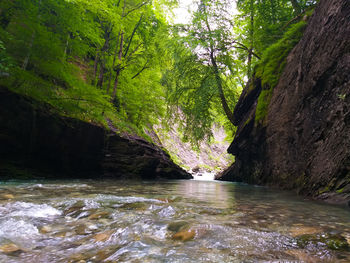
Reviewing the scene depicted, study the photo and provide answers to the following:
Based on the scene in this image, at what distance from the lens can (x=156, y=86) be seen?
14750 mm

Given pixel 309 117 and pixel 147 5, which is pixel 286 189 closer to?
pixel 309 117

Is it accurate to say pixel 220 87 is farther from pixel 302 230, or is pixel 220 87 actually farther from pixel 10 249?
pixel 10 249

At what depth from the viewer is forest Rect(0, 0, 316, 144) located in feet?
21.9

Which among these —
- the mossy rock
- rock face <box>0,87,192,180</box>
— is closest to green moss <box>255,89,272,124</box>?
rock face <box>0,87,192,180</box>

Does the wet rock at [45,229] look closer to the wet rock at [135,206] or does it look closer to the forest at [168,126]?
the forest at [168,126]

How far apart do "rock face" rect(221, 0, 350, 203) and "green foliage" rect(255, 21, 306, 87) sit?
91 centimetres

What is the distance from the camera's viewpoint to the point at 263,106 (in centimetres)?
953

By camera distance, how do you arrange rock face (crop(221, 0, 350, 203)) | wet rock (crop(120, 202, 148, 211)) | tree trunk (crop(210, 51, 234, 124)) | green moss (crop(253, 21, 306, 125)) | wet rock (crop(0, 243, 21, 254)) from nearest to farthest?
wet rock (crop(0, 243, 21, 254))
wet rock (crop(120, 202, 148, 211))
rock face (crop(221, 0, 350, 203))
green moss (crop(253, 21, 306, 125))
tree trunk (crop(210, 51, 234, 124))

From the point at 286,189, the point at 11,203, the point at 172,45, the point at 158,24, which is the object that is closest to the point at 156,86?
the point at 172,45

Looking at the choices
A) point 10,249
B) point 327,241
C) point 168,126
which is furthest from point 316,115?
point 168,126

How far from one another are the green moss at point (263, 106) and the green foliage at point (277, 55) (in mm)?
380

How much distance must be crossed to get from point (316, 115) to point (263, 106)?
4.21 m

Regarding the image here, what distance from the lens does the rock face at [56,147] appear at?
655 cm

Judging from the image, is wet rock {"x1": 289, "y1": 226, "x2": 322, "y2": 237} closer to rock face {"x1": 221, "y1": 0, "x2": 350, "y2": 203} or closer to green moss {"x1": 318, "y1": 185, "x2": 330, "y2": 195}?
rock face {"x1": 221, "y1": 0, "x2": 350, "y2": 203}
